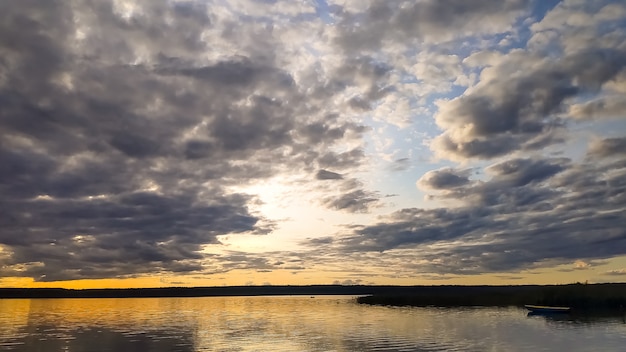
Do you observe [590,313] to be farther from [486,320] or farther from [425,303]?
[425,303]

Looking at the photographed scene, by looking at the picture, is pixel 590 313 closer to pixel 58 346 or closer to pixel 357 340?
pixel 357 340

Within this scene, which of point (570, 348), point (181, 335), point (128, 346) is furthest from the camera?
point (181, 335)

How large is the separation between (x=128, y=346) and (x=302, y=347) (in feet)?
61.9

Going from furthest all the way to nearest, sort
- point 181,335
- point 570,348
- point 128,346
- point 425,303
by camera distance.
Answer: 1. point 425,303
2. point 181,335
3. point 128,346
4. point 570,348

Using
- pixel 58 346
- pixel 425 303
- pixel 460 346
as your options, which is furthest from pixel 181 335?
pixel 425 303

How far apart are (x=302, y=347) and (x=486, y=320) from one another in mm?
43310

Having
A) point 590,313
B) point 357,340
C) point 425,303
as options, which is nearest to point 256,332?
point 357,340

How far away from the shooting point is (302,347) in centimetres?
5403

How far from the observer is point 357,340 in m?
59.0

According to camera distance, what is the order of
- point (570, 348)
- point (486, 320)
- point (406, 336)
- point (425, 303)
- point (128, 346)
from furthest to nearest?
1. point (425, 303)
2. point (486, 320)
3. point (406, 336)
4. point (128, 346)
5. point (570, 348)

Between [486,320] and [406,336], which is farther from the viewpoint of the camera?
[486,320]

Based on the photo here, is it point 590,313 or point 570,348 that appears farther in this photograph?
point 590,313

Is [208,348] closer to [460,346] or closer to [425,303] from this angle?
[460,346]

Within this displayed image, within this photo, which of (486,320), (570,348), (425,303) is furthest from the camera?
(425,303)
